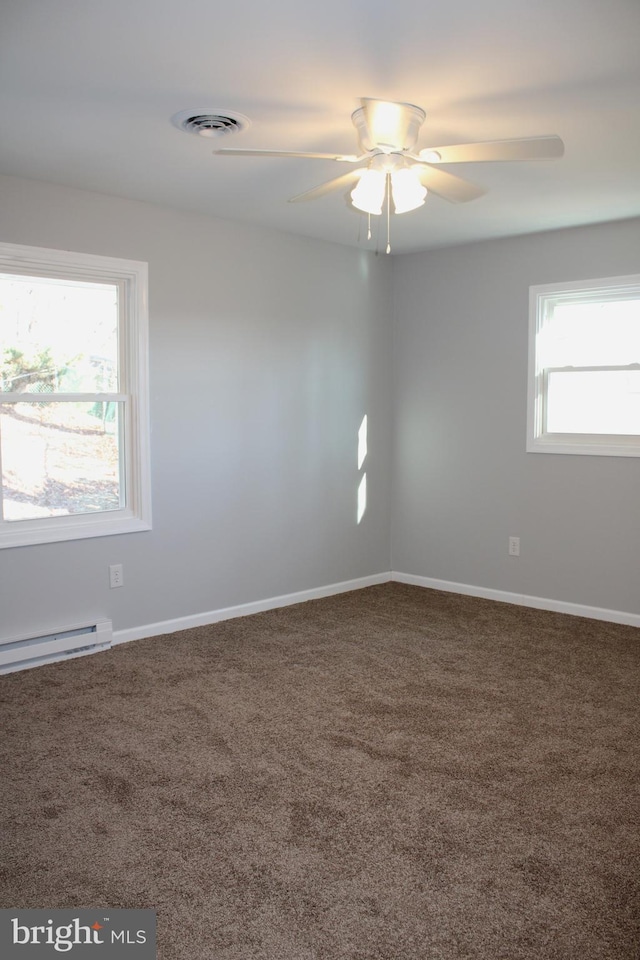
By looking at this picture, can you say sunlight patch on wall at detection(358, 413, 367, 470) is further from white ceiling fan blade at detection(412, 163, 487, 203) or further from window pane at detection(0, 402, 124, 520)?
white ceiling fan blade at detection(412, 163, 487, 203)

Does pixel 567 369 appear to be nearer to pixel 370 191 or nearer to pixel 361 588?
pixel 361 588

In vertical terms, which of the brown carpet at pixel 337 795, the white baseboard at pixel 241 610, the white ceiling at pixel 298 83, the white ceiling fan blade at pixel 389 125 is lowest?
the brown carpet at pixel 337 795

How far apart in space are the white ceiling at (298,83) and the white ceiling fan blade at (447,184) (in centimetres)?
23

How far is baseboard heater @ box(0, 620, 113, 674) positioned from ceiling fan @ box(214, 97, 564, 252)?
251 cm

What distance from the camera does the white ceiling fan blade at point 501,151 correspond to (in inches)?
93.7

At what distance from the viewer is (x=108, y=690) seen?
11.8ft

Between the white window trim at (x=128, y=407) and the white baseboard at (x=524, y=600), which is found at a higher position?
the white window trim at (x=128, y=407)

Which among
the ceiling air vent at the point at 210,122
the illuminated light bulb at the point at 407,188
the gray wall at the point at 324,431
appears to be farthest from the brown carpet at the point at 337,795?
the ceiling air vent at the point at 210,122

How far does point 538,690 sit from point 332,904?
1.83 m

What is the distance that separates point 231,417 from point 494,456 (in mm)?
1762

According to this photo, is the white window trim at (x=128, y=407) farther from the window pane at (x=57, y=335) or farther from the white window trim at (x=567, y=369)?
the white window trim at (x=567, y=369)

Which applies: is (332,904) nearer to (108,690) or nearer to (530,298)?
(108,690)

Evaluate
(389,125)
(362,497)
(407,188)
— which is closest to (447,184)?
(407,188)

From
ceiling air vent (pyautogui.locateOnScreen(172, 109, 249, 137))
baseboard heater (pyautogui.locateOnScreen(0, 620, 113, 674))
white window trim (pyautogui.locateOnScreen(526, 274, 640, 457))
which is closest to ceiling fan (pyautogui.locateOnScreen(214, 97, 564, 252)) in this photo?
ceiling air vent (pyautogui.locateOnScreen(172, 109, 249, 137))
